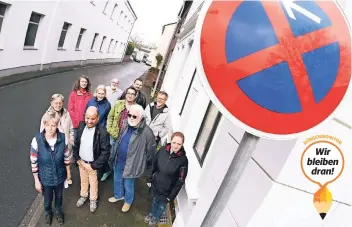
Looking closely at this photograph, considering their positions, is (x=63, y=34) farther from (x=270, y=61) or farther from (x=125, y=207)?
(x=270, y=61)

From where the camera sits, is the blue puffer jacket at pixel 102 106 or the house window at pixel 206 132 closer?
the house window at pixel 206 132

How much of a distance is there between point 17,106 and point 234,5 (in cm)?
832

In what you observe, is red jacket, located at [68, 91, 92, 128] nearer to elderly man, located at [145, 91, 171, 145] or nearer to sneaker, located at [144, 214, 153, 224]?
elderly man, located at [145, 91, 171, 145]

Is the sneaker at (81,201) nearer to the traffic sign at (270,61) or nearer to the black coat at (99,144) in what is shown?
the black coat at (99,144)

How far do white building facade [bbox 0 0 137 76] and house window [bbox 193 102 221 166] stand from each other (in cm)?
868

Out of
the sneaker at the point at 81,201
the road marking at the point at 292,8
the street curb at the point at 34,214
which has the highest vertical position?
the road marking at the point at 292,8

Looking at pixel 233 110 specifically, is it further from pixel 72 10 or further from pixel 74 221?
pixel 72 10

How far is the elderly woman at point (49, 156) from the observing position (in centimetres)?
329

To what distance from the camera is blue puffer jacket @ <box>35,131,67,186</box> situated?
3.33m

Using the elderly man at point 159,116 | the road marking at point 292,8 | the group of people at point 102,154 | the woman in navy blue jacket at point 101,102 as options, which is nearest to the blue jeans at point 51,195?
the group of people at point 102,154

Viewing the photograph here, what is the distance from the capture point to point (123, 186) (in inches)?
191

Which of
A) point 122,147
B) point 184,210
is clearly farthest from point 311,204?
point 122,147

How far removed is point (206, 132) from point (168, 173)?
1.17 meters

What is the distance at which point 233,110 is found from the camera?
116cm
